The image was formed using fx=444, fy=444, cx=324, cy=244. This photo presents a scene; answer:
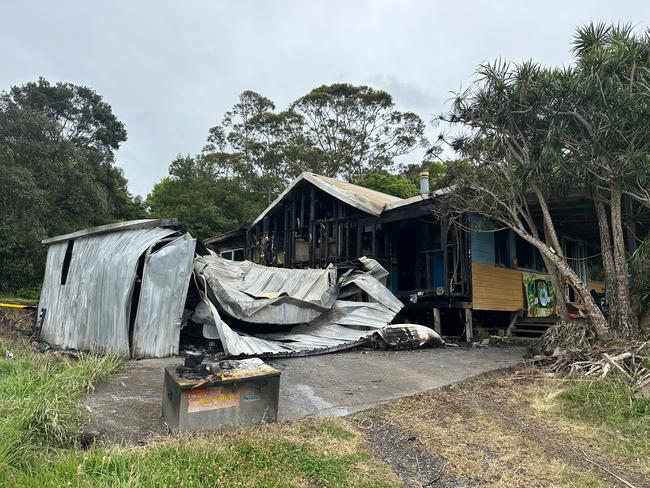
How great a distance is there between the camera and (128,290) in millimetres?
7246

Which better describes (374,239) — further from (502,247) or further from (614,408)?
(614,408)

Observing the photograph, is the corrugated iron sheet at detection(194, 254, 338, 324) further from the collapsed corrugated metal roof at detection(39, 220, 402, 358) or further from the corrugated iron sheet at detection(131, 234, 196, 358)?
the corrugated iron sheet at detection(131, 234, 196, 358)

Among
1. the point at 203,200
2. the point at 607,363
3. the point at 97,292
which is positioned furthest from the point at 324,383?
the point at 203,200

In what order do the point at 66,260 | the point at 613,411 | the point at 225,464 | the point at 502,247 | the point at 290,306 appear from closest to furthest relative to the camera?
the point at 225,464
the point at 613,411
the point at 290,306
the point at 66,260
the point at 502,247

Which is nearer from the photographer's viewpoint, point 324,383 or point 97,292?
point 324,383

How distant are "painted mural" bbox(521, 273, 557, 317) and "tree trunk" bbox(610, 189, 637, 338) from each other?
199 inches

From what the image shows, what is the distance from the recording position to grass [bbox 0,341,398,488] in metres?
2.73

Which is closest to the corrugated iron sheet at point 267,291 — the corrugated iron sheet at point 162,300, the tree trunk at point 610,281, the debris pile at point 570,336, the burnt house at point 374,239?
the corrugated iron sheet at point 162,300

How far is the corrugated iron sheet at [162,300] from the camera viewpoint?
7.04m

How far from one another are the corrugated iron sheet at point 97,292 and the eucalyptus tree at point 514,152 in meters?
6.10

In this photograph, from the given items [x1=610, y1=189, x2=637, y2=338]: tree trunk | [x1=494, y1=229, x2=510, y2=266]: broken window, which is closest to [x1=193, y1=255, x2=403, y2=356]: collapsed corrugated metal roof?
[x1=494, y1=229, x2=510, y2=266]: broken window

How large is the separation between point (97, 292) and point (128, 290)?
0.91 metres

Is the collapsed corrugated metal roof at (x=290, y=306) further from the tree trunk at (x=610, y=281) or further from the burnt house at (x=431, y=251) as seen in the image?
the tree trunk at (x=610, y=281)

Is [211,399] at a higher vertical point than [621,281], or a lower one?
lower
